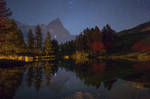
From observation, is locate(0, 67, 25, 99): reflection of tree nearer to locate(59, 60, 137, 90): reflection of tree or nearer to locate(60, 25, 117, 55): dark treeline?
locate(59, 60, 137, 90): reflection of tree

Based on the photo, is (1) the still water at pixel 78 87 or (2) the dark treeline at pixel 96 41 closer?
(1) the still water at pixel 78 87

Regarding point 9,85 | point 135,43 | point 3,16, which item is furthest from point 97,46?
point 9,85

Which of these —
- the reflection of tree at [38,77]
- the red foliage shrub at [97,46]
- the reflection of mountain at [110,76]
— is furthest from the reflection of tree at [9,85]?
the red foliage shrub at [97,46]

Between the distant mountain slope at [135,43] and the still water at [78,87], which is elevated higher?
the distant mountain slope at [135,43]

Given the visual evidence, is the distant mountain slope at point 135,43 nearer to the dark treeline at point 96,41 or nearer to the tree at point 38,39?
the dark treeline at point 96,41

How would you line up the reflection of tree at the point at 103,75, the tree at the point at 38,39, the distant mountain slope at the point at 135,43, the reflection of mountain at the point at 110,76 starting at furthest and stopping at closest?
the distant mountain slope at the point at 135,43, the tree at the point at 38,39, the reflection of tree at the point at 103,75, the reflection of mountain at the point at 110,76

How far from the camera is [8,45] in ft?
101

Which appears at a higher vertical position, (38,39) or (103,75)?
(38,39)

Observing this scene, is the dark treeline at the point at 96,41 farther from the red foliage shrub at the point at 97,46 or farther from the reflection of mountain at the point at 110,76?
the reflection of mountain at the point at 110,76

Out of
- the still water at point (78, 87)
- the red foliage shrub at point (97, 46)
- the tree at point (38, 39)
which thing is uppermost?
the tree at point (38, 39)

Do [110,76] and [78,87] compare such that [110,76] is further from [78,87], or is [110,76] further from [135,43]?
[135,43]

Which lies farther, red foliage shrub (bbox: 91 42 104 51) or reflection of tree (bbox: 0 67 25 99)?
red foliage shrub (bbox: 91 42 104 51)

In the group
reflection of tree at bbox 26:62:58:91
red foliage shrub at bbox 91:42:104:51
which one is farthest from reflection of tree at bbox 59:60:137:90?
red foliage shrub at bbox 91:42:104:51

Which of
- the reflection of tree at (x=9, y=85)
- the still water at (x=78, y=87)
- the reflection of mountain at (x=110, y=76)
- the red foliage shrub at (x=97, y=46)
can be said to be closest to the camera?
the still water at (x=78, y=87)
